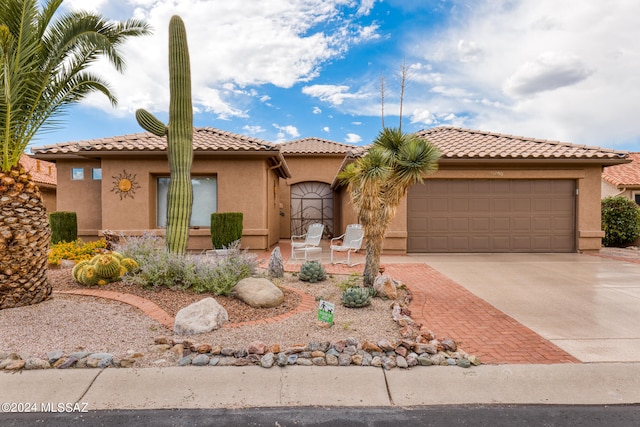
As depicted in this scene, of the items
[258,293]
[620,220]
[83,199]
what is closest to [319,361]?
[258,293]

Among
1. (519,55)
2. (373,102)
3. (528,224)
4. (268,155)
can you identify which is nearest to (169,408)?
(268,155)

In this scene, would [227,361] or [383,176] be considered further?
[383,176]

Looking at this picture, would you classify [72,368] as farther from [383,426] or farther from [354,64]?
[354,64]

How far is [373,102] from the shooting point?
18.4 metres

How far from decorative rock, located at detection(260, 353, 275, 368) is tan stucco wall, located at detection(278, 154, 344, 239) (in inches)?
579

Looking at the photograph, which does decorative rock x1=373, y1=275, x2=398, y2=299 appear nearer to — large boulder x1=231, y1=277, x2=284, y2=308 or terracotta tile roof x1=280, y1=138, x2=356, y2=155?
large boulder x1=231, y1=277, x2=284, y2=308

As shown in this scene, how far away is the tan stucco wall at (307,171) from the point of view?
1809cm

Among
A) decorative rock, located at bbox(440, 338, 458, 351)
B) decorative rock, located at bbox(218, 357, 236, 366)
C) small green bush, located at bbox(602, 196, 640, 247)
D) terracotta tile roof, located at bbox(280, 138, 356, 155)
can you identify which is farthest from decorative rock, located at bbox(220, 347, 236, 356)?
small green bush, located at bbox(602, 196, 640, 247)

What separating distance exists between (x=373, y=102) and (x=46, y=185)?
17.9 m

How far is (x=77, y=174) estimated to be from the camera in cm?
1252

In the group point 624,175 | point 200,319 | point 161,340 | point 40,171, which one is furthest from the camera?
point 40,171

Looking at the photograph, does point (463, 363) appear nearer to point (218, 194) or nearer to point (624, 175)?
point (218, 194)

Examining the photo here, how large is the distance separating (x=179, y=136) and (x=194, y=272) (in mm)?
3040

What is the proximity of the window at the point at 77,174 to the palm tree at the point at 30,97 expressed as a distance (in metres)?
7.99
